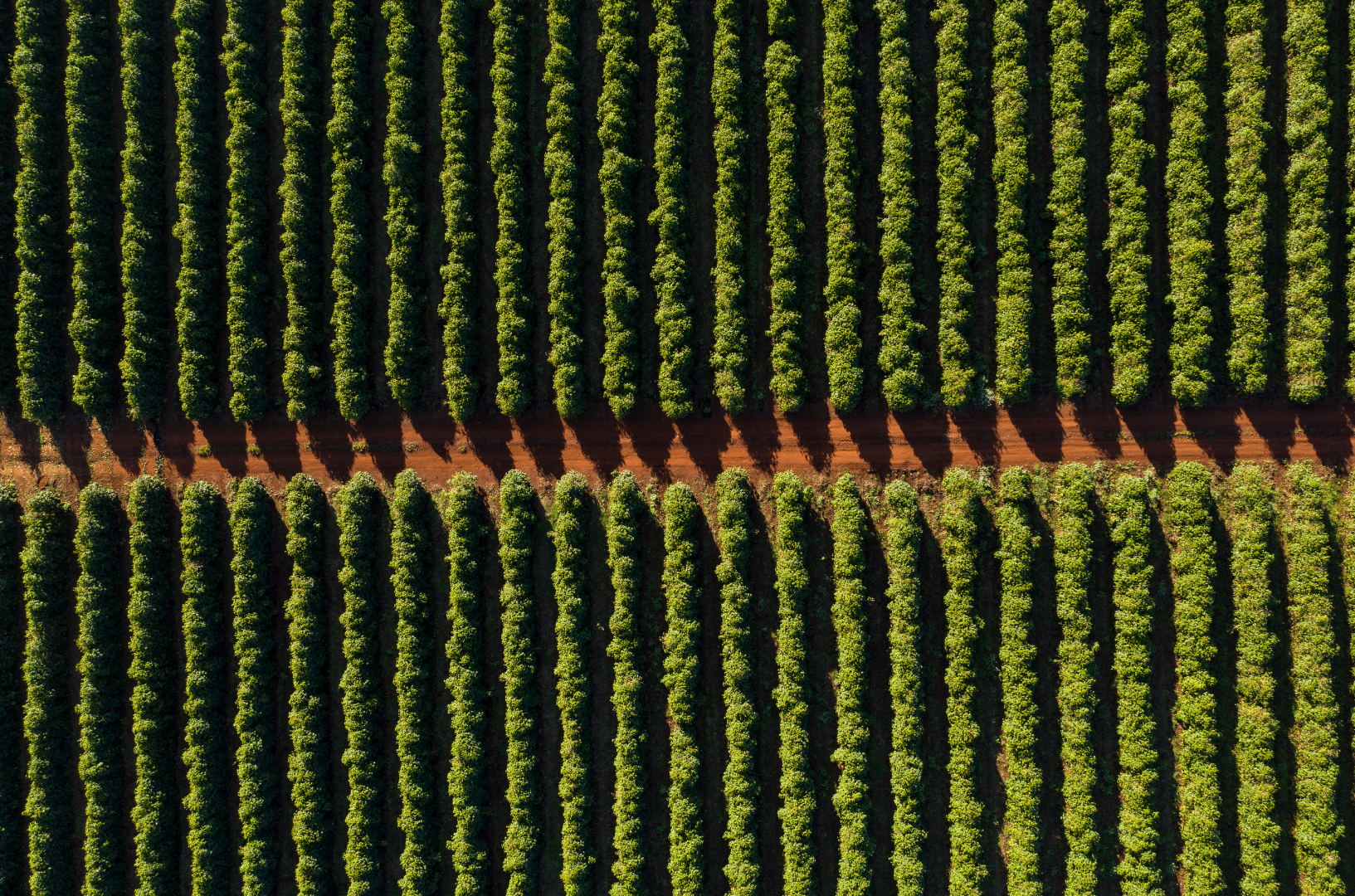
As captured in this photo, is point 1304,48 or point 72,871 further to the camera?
point 72,871

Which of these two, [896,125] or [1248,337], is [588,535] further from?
[1248,337]

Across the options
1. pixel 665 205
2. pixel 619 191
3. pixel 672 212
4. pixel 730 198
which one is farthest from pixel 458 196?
pixel 730 198

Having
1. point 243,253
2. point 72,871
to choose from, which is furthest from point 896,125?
point 72,871

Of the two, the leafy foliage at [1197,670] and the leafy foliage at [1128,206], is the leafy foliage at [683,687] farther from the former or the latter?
the leafy foliage at [1197,670]

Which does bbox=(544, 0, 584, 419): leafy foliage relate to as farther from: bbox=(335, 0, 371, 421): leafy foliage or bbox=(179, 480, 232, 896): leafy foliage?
bbox=(179, 480, 232, 896): leafy foliage

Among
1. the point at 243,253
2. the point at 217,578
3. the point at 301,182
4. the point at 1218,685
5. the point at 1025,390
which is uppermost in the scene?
the point at 301,182

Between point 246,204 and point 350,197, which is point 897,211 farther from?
point 246,204

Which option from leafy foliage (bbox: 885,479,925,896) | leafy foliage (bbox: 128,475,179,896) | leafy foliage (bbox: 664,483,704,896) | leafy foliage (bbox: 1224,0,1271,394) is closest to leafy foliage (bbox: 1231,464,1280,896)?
leafy foliage (bbox: 1224,0,1271,394)
